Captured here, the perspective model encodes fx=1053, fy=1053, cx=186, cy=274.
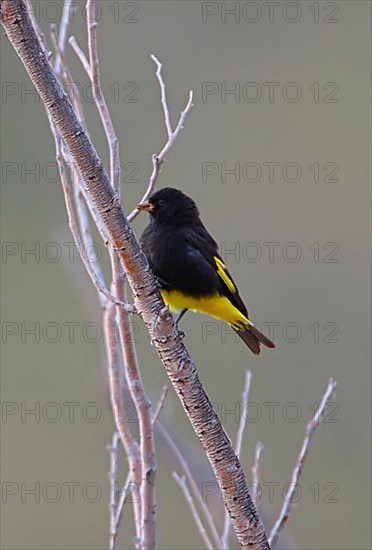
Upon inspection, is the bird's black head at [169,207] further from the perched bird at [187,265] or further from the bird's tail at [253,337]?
the bird's tail at [253,337]

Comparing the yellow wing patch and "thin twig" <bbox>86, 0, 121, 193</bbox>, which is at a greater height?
"thin twig" <bbox>86, 0, 121, 193</bbox>

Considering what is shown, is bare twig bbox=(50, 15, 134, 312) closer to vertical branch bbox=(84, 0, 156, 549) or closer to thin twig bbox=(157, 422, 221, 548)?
vertical branch bbox=(84, 0, 156, 549)

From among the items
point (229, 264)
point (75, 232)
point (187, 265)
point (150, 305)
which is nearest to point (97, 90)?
point (75, 232)

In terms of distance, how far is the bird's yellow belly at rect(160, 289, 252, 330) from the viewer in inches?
83.8

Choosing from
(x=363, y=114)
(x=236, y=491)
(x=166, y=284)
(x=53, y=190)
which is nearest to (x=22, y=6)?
(x=236, y=491)

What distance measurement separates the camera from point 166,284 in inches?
83.5

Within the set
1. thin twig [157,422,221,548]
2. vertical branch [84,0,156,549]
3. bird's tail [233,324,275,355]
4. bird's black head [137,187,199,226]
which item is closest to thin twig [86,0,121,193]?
vertical branch [84,0,156,549]

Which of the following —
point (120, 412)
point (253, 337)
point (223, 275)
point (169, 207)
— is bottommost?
point (120, 412)

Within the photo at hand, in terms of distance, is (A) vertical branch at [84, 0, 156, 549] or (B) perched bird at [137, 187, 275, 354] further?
(B) perched bird at [137, 187, 275, 354]

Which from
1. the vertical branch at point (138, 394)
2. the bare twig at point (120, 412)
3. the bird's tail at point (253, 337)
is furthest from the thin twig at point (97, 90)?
the bird's tail at point (253, 337)

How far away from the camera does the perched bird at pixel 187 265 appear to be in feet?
6.91

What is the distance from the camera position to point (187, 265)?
2105 mm

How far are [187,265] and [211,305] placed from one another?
108 millimetres

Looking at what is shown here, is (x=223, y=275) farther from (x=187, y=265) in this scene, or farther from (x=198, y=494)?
(x=198, y=494)
